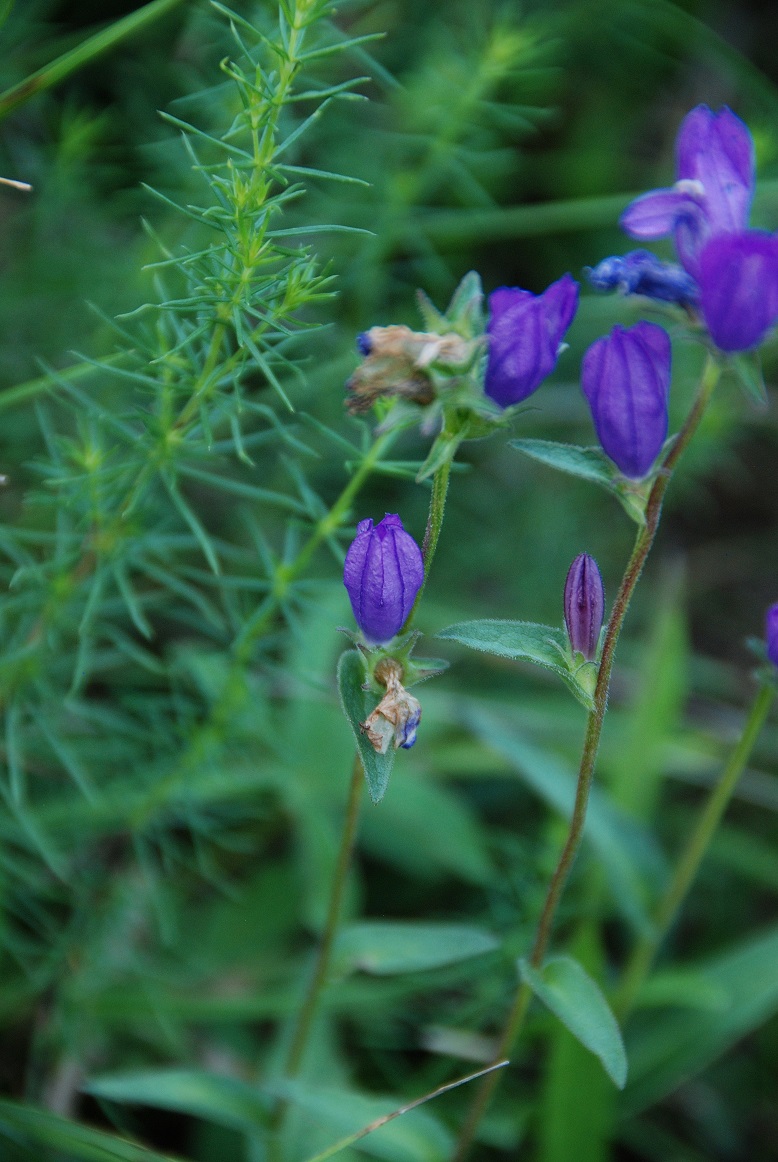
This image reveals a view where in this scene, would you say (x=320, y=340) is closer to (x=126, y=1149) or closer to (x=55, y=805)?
(x=55, y=805)

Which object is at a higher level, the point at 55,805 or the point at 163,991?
the point at 55,805

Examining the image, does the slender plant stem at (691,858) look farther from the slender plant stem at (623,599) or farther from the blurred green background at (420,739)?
the slender plant stem at (623,599)

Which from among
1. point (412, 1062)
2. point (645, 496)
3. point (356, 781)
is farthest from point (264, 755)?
point (645, 496)

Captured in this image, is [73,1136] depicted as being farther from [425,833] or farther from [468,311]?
[468,311]

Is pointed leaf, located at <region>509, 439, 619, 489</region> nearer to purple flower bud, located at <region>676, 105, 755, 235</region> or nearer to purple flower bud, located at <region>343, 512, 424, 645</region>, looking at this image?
purple flower bud, located at <region>343, 512, 424, 645</region>

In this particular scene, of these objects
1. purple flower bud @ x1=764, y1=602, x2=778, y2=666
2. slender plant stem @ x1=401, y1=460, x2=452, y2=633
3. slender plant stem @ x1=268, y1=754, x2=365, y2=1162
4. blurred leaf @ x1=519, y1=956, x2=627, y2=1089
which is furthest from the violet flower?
blurred leaf @ x1=519, y1=956, x2=627, y2=1089

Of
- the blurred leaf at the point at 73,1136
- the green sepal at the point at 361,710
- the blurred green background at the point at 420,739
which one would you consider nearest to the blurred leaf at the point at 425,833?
the blurred green background at the point at 420,739

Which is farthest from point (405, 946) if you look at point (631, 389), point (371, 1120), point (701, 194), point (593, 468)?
point (701, 194)
